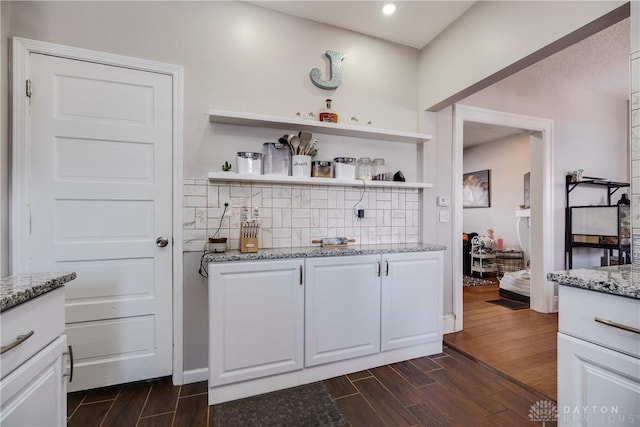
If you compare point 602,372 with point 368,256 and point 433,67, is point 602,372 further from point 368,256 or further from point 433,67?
point 433,67

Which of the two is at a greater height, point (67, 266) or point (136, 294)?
point (67, 266)

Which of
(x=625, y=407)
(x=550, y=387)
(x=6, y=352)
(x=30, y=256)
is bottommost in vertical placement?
(x=550, y=387)

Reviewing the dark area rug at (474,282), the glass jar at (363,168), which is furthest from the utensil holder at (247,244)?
the dark area rug at (474,282)

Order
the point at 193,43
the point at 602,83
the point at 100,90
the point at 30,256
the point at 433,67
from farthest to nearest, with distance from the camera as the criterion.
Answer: the point at 602,83, the point at 433,67, the point at 193,43, the point at 100,90, the point at 30,256

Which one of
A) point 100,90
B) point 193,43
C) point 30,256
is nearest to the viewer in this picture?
point 30,256

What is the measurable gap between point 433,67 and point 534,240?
92.1 inches

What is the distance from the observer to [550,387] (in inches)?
72.0

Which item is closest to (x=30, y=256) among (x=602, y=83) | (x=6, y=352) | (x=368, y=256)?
(x=6, y=352)

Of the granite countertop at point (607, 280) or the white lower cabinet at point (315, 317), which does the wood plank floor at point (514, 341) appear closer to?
the white lower cabinet at point (315, 317)

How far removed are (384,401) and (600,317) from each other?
1249 millimetres

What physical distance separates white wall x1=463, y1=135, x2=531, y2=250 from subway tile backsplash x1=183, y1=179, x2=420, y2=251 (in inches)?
138

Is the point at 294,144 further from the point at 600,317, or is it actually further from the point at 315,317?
the point at 600,317

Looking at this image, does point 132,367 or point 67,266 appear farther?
point 132,367

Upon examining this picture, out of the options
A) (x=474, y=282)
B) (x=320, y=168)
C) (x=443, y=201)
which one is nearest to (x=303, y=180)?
(x=320, y=168)
